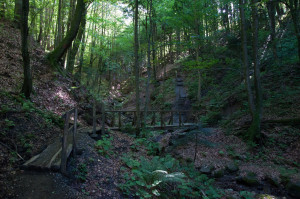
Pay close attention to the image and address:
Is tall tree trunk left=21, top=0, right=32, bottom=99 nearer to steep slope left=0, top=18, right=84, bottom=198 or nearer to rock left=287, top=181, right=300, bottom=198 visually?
steep slope left=0, top=18, right=84, bottom=198

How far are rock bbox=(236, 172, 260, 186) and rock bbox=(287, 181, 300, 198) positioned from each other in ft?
3.09

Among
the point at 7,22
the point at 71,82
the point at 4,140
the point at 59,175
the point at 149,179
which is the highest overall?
the point at 7,22

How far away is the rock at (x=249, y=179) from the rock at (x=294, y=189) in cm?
94

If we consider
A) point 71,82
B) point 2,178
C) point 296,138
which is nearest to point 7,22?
point 71,82

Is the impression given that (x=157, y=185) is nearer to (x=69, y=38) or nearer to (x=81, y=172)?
(x=81, y=172)

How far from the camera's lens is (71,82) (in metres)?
12.0

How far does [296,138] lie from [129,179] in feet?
27.2

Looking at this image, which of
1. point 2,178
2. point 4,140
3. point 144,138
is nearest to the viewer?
point 2,178

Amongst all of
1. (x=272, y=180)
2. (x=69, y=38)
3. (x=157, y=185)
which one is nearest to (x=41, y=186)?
(x=157, y=185)

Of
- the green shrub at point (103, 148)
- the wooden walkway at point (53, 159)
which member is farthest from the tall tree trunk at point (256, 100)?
the wooden walkway at point (53, 159)

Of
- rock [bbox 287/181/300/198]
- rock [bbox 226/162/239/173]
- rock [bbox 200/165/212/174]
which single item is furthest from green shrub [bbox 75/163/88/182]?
rock [bbox 287/181/300/198]

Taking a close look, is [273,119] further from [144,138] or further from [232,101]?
[144,138]

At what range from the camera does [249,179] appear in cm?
690

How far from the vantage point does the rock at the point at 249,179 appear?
22.3ft
